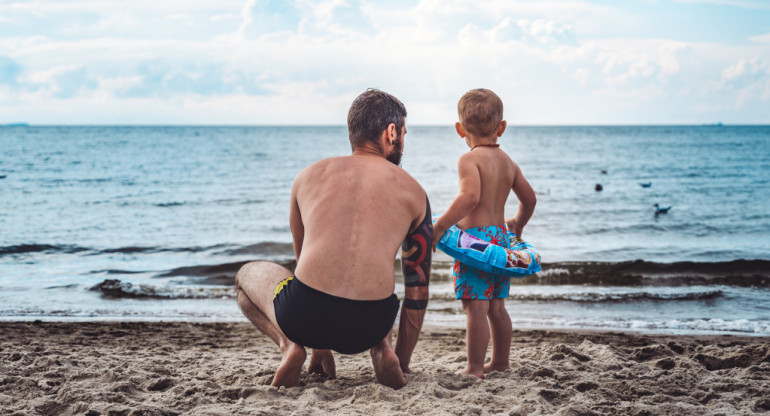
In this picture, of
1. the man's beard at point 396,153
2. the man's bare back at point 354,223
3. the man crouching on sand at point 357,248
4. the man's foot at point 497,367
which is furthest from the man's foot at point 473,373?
the man's beard at point 396,153

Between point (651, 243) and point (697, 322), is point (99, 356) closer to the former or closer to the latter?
point (697, 322)

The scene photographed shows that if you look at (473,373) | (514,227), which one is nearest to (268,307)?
(473,373)

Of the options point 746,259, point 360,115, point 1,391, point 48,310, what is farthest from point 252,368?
point 746,259

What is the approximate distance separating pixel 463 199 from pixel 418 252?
0.48 meters

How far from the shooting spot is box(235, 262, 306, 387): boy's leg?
3197mm

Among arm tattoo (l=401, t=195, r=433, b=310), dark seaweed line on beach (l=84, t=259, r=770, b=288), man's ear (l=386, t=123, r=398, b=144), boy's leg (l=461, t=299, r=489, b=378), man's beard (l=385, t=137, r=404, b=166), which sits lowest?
dark seaweed line on beach (l=84, t=259, r=770, b=288)

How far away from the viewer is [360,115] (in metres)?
3.08

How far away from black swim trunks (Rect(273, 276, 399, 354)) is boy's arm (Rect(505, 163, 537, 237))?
1.22 m

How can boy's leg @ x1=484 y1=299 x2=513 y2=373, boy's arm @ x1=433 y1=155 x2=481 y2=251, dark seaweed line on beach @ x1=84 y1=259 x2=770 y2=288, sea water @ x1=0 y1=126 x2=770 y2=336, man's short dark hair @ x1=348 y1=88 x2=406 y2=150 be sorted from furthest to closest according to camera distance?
dark seaweed line on beach @ x1=84 y1=259 x2=770 y2=288 < sea water @ x1=0 y1=126 x2=770 y2=336 < boy's leg @ x1=484 y1=299 x2=513 y2=373 < boy's arm @ x1=433 y1=155 x2=481 y2=251 < man's short dark hair @ x1=348 y1=88 x2=406 y2=150

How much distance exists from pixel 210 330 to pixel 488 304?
3453 mm

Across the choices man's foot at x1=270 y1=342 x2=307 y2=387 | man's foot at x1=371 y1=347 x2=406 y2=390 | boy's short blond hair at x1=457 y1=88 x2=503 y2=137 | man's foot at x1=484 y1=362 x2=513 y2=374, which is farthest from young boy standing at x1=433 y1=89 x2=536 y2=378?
man's foot at x1=270 y1=342 x2=307 y2=387

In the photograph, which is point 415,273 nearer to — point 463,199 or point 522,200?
point 463,199

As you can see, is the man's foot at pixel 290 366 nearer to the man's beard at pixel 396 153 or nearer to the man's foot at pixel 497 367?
the man's beard at pixel 396 153

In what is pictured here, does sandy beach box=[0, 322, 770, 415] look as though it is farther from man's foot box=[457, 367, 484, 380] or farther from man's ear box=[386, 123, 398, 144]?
man's ear box=[386, 123, 398, 144]
